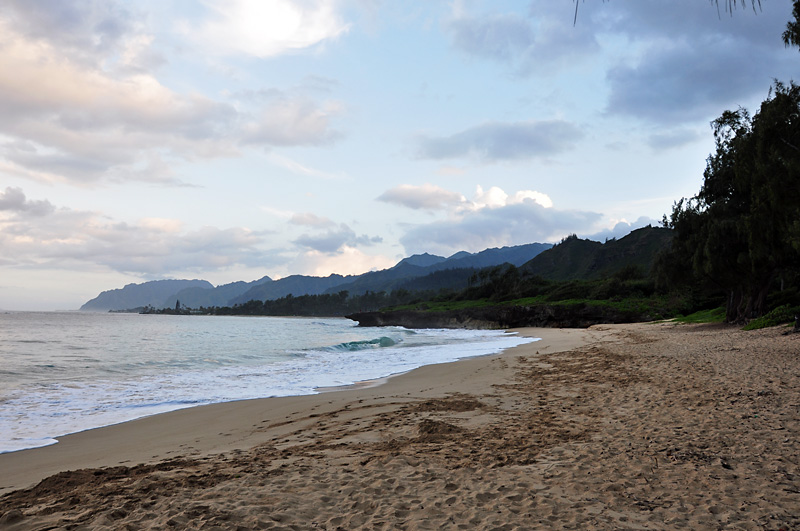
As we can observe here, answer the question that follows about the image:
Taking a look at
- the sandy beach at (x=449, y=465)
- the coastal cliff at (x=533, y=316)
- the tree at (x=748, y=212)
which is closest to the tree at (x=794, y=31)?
the tree at (x=748, y=212)

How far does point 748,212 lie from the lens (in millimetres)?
27234

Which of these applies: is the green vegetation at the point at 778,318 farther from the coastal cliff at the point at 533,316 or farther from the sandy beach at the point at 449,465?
the coastal cliff at the point at 533,316

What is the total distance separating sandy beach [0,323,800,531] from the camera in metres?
3.85

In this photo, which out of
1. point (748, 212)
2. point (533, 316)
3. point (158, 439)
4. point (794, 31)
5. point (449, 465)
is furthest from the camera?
point (533, 316)

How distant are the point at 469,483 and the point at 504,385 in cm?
707

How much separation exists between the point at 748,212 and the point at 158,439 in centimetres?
3271

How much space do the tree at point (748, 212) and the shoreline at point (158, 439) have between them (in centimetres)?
1550

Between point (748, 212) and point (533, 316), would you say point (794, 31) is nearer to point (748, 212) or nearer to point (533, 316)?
point (748, 212)

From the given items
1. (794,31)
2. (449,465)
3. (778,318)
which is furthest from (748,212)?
(449,465)

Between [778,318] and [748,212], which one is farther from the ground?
[748,212]

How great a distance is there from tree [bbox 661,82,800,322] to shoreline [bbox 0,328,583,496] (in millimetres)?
15496

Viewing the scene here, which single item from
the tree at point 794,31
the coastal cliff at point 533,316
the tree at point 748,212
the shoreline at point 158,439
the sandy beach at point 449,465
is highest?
the tree at point 794,31

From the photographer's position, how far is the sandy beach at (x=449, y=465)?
3850mm

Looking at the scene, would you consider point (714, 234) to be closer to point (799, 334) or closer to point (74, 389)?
point (799, 334)
